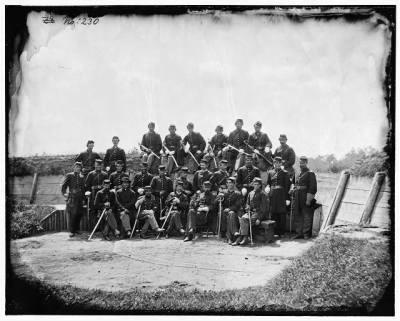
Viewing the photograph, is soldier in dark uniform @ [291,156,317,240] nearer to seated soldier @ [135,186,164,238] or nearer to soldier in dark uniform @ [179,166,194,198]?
soldier in dark uniform @ [179,166,194,198]

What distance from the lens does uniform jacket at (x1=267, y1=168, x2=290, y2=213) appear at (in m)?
10.5

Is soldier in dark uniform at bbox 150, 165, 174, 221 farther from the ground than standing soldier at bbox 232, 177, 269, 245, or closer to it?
farther from the ground

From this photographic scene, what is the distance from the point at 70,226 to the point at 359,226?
5.86 meters

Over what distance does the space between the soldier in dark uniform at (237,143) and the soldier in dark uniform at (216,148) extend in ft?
0.36

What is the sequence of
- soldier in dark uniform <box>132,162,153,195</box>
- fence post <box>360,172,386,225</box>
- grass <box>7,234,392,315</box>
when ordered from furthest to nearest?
soldier in dark uniform <box>132,162,153,195</box> → fence post <box>360,172,386,225</box> → grass <box>7,234,392,315</box>

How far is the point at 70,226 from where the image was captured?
1094 centimetres

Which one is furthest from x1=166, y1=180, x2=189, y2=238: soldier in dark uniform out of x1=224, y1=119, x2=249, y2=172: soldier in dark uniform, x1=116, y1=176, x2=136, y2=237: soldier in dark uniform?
x1=224, y1=119, x2=249, y2=172: soldier in dark uniform

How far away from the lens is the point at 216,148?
11039mm

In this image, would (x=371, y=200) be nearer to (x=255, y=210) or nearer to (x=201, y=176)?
Answer: (x=255, y=210)

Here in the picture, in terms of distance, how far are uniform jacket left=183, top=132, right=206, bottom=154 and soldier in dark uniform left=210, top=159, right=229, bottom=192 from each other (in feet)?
1.84

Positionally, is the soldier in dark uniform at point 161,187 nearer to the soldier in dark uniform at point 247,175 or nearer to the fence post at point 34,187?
the soldier in dark uniform at point 247,175

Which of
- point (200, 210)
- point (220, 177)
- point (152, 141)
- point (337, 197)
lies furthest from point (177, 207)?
point (337, 197)

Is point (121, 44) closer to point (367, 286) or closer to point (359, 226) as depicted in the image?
point (359, 226)

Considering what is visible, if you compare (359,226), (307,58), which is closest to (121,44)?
(307,58)
